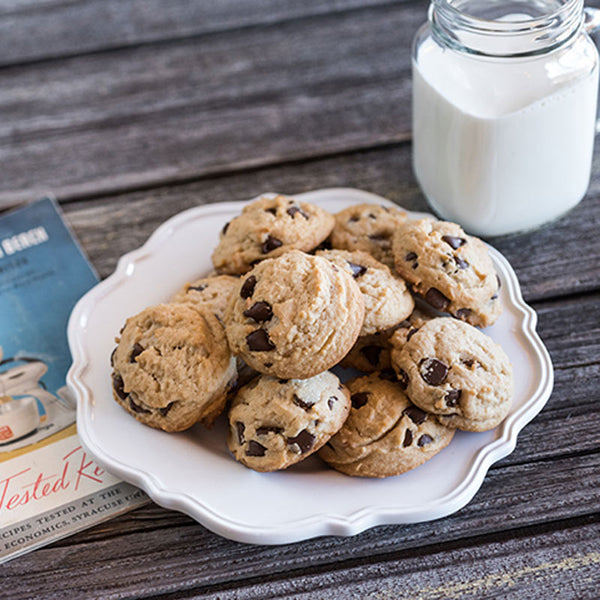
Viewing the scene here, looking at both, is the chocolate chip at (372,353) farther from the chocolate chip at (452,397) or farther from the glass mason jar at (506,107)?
the glass mason jar at (506,107)

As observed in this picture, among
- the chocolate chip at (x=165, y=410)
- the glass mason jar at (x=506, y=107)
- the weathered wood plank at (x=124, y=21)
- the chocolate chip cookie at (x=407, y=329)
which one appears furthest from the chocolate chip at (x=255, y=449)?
the weathered wood plank at (x=124, y=21)

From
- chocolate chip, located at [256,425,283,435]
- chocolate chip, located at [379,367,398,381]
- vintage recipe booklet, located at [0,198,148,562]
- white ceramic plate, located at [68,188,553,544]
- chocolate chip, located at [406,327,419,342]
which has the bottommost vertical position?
vintage recipe booklet, located at [0,198,148,562]

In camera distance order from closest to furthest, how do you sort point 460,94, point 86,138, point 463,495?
1. point 463,495
2. point 460,94
3. point 86,138

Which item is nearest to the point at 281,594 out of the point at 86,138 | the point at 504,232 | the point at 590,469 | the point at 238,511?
the point at 238,511

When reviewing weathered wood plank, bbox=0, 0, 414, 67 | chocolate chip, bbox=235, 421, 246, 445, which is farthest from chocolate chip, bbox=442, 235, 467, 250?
weathered wood plank, bbox=0, 0, 414, 67

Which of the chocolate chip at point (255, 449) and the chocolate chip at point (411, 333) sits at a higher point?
the chocolate chip at point (411, 333)

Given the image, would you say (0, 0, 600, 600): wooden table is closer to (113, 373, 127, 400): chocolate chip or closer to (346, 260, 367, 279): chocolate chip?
(113, 373, 127, 400): chocolate chip

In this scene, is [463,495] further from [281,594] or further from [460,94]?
[460,94]
